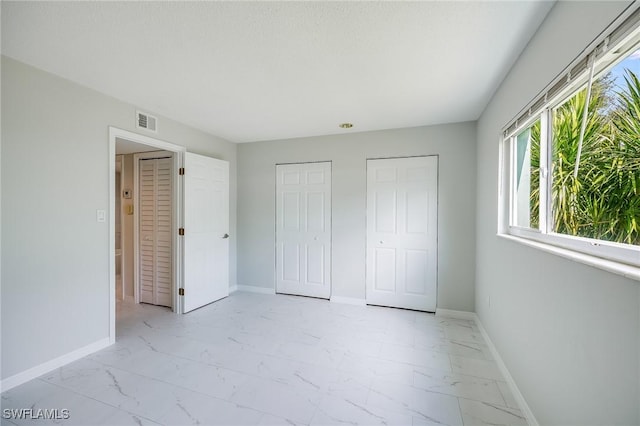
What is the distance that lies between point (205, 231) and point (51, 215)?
164cm

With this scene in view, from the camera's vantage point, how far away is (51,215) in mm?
2170

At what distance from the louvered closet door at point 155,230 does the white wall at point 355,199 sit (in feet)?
3.54

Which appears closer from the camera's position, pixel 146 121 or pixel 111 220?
pixel 111 220

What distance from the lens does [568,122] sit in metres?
1.42

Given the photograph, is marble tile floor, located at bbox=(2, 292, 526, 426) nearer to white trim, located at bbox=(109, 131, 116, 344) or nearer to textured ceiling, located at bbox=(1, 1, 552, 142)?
white trim, located at bbox=(109, 131, 116, 344)

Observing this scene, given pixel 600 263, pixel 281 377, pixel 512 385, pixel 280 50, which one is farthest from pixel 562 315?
pixel 280 50

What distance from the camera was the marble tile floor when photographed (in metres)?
1.72

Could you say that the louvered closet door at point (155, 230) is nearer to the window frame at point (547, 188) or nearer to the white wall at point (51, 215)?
the white wall at point (51, 215)

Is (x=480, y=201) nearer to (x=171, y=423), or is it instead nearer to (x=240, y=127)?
(x=240, y=127)

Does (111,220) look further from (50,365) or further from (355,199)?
(355,199)

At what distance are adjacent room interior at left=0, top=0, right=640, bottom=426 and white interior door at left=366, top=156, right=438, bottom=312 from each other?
0.03 metres

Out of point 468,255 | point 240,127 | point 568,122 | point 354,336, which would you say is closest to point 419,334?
point 354,336

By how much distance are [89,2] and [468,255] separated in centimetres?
389

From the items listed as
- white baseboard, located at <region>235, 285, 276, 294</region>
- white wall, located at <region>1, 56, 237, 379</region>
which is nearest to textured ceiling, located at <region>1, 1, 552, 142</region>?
white wall, located at <region>1, 56, 237, 379</region>
